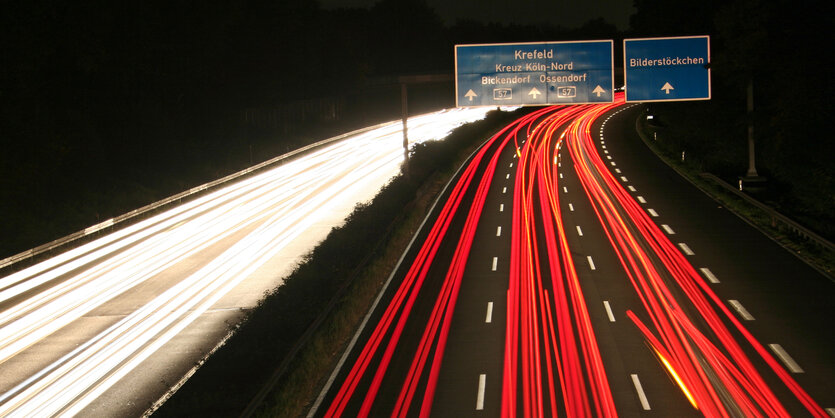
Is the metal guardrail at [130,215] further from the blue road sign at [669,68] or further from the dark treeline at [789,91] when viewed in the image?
the dark treeline at [789,91]

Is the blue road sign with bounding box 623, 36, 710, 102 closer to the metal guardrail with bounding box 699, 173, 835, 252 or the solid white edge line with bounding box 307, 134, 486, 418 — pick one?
the metal guardrail with bounding box 699, 173, 835, 252

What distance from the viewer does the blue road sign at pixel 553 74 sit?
30953 millimetres

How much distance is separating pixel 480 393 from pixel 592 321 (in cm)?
558

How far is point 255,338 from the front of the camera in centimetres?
1700

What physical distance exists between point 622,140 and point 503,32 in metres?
109

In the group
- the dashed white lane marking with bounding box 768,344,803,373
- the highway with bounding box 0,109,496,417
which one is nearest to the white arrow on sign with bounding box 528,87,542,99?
the highway with bounding box 0,109,496,417

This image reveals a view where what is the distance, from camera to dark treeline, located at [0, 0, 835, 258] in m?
33.8

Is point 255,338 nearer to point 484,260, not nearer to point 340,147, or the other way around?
point 484,260

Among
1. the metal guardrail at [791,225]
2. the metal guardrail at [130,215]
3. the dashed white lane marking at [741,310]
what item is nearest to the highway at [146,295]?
the metal guardrail at [130,215]

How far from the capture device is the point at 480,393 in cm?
1570

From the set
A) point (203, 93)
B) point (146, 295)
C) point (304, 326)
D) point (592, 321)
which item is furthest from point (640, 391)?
point (203, 93)

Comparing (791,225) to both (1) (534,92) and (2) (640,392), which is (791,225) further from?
(2) (640,392)

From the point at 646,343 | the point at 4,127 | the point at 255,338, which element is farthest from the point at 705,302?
the point at 4,127

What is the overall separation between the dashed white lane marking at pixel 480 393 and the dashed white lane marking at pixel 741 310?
7.73 metres
